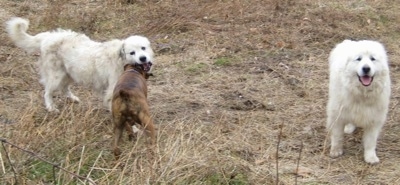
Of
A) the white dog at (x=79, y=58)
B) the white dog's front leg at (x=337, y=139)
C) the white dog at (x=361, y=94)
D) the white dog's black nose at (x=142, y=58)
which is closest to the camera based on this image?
the white dog at (x=361, y=94)

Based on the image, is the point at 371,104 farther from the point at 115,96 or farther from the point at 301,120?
the point at 115,96

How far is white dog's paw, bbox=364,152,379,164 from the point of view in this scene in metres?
5.22

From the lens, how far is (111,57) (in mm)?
6254

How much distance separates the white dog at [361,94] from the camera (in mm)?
5082

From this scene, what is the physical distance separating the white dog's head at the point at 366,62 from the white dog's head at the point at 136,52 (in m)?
2.09

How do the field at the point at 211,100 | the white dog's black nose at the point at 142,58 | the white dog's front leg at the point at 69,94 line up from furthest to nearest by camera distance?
the white dog's front leg at the point at 69,94, the white dog's black nose at the point at 142,58, the field at the point at 211,100

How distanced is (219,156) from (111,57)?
7.05ft

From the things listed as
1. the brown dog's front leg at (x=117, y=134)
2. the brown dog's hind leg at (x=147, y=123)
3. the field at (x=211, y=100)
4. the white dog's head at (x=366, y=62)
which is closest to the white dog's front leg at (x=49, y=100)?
the field at (x=211, y=100)

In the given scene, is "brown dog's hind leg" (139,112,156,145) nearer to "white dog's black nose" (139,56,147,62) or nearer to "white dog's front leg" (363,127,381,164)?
"white dog's black nose" (139,56,147,62)

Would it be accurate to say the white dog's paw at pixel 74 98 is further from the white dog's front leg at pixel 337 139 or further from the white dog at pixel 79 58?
the white dog's front leg at pixel 337 139

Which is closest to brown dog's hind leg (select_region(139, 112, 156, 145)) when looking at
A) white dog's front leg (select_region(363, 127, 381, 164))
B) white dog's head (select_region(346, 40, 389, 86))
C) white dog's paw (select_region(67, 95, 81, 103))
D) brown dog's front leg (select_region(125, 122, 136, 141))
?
brown dog's front leg (select_region(125, 122, 136, 141))

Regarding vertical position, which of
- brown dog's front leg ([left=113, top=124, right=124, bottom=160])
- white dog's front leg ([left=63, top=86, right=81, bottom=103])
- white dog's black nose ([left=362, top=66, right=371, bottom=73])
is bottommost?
white dog's front leg ([left=63, top=86, right=81, bottom=103])

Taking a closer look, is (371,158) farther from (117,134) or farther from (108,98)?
(108,98)

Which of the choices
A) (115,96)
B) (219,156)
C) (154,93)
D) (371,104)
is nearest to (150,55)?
(154,93)
